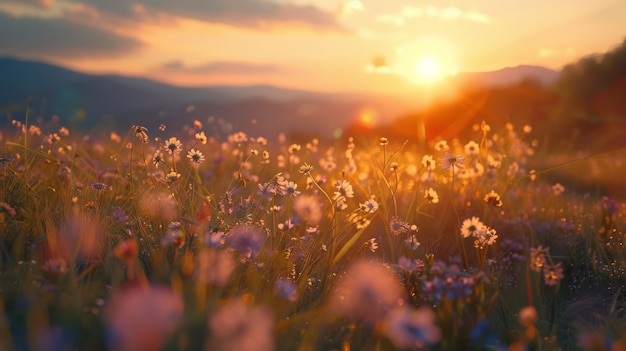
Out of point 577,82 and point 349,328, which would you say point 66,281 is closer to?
point 349,328

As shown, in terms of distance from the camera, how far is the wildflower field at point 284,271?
192cm

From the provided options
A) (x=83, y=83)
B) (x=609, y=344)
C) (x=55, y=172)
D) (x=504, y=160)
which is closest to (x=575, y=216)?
(x=504, y=160)

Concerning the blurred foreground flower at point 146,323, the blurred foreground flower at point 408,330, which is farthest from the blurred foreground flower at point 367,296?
the blurred foreground flower at point 146,323

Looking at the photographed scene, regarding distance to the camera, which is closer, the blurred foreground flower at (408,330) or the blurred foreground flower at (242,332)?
the blurred foreground flower at (242,332)

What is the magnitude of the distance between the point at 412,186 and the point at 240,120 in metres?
2.54

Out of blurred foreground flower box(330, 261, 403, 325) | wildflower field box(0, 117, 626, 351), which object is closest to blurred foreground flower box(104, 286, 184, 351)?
wildflower field box(0, 117, 626, 351)

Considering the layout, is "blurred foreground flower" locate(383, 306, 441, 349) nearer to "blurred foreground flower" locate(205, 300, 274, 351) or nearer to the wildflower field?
the wildflower field

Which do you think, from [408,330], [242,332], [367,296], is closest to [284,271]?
[367,296]

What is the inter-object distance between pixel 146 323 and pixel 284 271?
5.02 feet

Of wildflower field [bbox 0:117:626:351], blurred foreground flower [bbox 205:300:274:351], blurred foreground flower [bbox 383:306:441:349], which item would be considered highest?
blurred foreground flower [bbox 205:300:274:351]

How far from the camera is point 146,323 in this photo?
1671 mm

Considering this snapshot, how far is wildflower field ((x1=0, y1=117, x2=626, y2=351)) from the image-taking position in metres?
1.92

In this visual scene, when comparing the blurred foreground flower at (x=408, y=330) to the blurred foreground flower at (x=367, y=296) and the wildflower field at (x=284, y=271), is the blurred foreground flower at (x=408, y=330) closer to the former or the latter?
the wildflower field at (x=284, y=271)

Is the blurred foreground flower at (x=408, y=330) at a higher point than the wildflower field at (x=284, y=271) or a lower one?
higher
